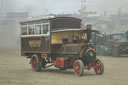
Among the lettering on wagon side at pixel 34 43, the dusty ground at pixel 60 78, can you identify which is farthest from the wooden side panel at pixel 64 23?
the dusty ground at pixel 60 78

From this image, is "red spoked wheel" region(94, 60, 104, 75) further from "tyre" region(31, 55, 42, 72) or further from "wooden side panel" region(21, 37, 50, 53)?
"tyre" region(31, 55, 42, 72)

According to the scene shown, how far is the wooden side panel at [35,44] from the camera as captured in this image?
14.0 metres

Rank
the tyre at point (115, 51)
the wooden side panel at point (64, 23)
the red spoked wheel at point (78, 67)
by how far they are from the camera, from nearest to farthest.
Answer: the red spoked wheel at point (78, 67) < the wooden side panel at point (64, 23) < the tyre at point (115, 51)

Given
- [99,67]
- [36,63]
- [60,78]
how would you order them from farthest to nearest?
[36,63] < [99,67] < [60,78]

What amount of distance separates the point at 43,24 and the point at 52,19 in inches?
20.8

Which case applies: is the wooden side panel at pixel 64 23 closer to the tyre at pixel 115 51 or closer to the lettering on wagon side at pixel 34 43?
the lettering on wagon side at pixel 34 43

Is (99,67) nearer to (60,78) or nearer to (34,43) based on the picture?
(60,78)

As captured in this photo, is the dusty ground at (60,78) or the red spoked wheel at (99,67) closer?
the dusty ground at (60,78)

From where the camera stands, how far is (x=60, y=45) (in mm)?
13914

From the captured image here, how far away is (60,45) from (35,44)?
4.71 ft

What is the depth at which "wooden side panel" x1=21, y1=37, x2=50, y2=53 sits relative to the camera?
13991mm

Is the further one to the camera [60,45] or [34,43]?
[34,43]

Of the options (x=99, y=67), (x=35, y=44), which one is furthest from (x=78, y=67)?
(x=35, y=44)

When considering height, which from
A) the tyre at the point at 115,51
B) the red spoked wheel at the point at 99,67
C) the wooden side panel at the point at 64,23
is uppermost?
the wooden side panel at the point at 64,23
